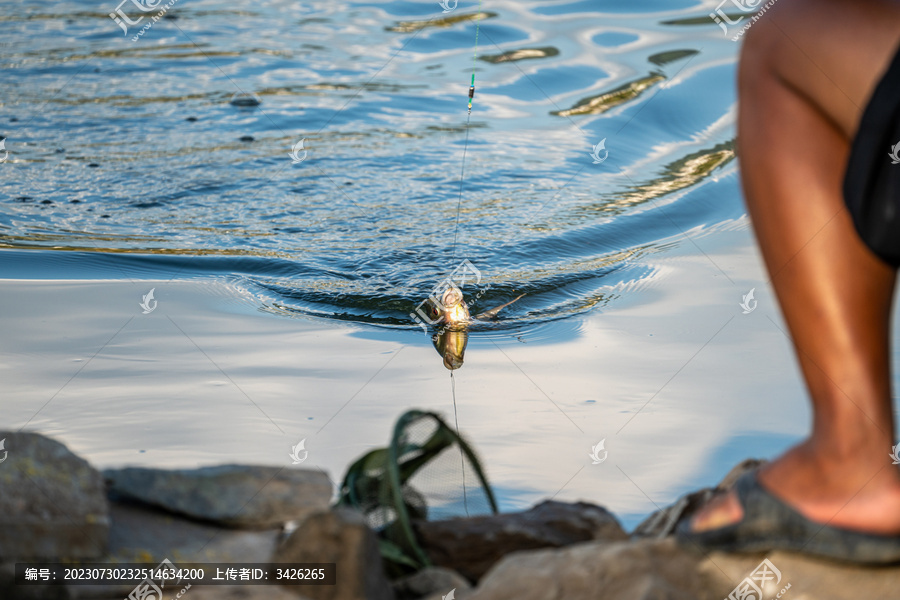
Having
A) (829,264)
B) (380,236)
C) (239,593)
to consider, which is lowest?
(380,236)

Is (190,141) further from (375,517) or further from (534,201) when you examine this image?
(375,517)

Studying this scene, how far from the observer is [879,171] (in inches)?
65.1

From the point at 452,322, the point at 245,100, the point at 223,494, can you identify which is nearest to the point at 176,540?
the point at 223,494

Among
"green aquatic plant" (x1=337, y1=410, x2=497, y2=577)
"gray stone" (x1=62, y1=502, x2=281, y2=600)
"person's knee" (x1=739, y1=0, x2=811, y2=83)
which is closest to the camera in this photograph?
"person's knee" (x1=739, y1=0, x2=811, y2=83)

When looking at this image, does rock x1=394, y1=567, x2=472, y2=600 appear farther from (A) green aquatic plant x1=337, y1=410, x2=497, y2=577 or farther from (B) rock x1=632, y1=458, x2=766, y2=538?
(B) rock x1=632, y1=458, x2=766, y2=538

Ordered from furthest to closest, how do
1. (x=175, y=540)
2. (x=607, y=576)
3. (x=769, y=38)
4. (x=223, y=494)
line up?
(x=223, y=494)
(x=175, y=540)
(x=607, y=576)
(x=769, y=38)

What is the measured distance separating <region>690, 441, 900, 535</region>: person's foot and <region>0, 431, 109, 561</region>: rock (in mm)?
1367

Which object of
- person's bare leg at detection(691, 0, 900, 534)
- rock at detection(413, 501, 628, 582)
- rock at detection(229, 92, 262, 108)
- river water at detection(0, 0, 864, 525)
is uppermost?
person's bare leg at detection(691, 0, 900, 534)

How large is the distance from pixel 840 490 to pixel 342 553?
3.12 ft

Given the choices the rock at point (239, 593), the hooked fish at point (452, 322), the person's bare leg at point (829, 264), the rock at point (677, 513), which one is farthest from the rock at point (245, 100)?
the person's bare leg at point (829, 264)

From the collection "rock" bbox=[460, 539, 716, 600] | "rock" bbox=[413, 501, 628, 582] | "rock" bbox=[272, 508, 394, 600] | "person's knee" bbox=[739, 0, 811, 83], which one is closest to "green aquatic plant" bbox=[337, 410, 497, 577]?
"rock" bbox=[413, 501, 628, 582]

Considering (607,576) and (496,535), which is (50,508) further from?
(607,576)

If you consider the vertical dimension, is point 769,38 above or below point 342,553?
above

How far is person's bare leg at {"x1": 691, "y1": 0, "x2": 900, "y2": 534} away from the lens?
1.70 m
